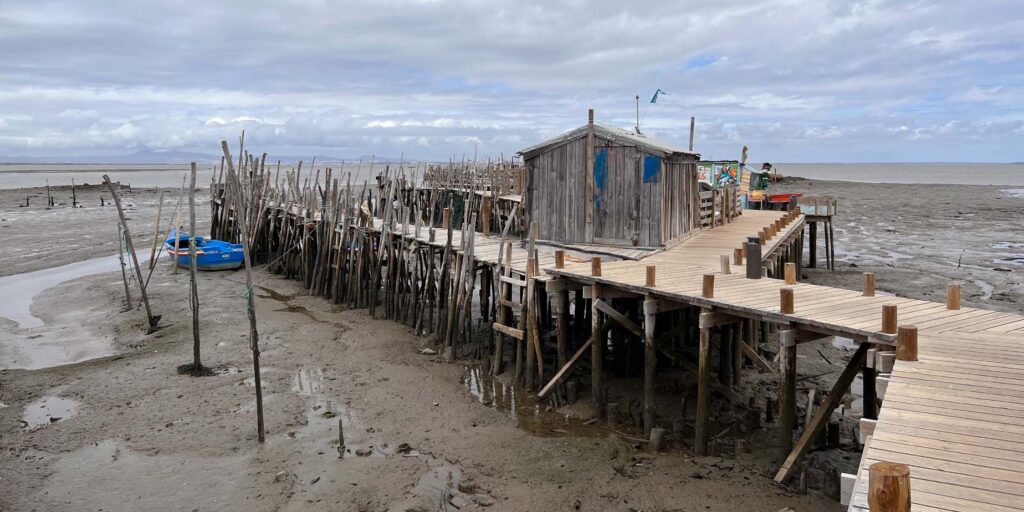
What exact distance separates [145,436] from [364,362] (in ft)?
14.0

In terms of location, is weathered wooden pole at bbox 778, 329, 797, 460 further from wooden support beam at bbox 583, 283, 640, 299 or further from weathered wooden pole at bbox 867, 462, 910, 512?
weathered wooden pole at bbox 867, 462, 910, 512

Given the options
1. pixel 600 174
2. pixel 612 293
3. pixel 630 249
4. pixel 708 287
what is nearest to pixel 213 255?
pixel 600 174

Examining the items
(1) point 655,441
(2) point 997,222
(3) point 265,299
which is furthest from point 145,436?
(2) point 997,222

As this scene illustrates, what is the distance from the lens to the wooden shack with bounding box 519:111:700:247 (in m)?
15.8

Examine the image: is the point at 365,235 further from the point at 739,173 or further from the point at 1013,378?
the point at 739,173

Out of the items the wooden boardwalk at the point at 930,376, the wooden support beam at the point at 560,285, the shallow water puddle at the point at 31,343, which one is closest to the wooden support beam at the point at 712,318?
the wooden boardwalk at the point at 930,376

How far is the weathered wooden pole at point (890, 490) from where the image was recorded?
3.46 meters

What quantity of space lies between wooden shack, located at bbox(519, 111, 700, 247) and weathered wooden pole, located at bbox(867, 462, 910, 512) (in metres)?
12.4

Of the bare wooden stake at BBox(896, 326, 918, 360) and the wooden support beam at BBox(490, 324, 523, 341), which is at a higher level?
the bare wooden stake at BBox(896, 326, 918, 360)

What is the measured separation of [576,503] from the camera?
8289 mm

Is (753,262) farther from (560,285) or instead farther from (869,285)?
(560,285)

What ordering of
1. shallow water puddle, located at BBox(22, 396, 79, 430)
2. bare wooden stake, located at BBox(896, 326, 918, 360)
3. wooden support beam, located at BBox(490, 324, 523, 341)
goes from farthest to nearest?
wooden support beam, located at BBox(490, 324, 523, 341) → shallow water puddle, located at BBox(22, 396, 79, 430) → bare wooden stake, located at BBox(896, 326, 918, 360)

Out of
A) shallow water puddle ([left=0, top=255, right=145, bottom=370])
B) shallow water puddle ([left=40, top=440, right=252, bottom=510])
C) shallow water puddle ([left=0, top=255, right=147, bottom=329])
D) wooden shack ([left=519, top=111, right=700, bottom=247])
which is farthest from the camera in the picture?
shallow water puddle ([left=0, top=255, right=147, bottom=329])

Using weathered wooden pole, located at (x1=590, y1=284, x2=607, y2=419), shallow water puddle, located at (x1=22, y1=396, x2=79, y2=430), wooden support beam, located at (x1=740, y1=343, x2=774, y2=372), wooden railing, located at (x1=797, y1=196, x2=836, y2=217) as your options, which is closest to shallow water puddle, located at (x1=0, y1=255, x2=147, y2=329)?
shallow water puddle, located at (x1=22, y1=396, x2=79, y2=430)
